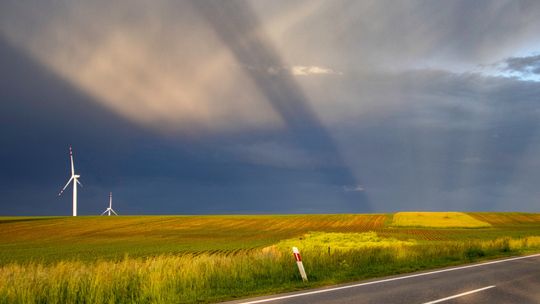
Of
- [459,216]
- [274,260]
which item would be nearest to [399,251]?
[274,260]

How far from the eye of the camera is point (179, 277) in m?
14.5

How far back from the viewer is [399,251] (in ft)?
74.4

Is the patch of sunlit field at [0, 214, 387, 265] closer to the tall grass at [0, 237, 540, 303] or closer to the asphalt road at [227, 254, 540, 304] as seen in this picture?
the tall grass at [0, 237, 540, 303]

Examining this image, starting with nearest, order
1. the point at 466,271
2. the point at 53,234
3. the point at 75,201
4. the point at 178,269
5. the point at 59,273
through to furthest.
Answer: the point at 59,273 → the point at 178,269 → the point at 466,271 → the point at 53,234 → the point at 75,201

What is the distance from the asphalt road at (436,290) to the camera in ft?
37.1

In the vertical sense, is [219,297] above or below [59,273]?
below

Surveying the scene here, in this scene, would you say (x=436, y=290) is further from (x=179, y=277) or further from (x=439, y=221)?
(x=439, y=221)

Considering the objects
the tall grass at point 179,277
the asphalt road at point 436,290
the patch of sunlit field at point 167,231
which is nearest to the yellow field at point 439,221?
the patch of sunlit field at point 167,231

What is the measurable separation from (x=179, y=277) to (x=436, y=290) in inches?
295

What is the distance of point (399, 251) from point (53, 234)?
193 ft

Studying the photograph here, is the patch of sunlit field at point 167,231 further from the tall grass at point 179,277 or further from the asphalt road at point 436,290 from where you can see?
the asphalt road at point 436,290

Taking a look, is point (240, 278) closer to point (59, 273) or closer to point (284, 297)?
point (284, 297)

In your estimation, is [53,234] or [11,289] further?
[53,234]

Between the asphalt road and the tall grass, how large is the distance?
130 cm
